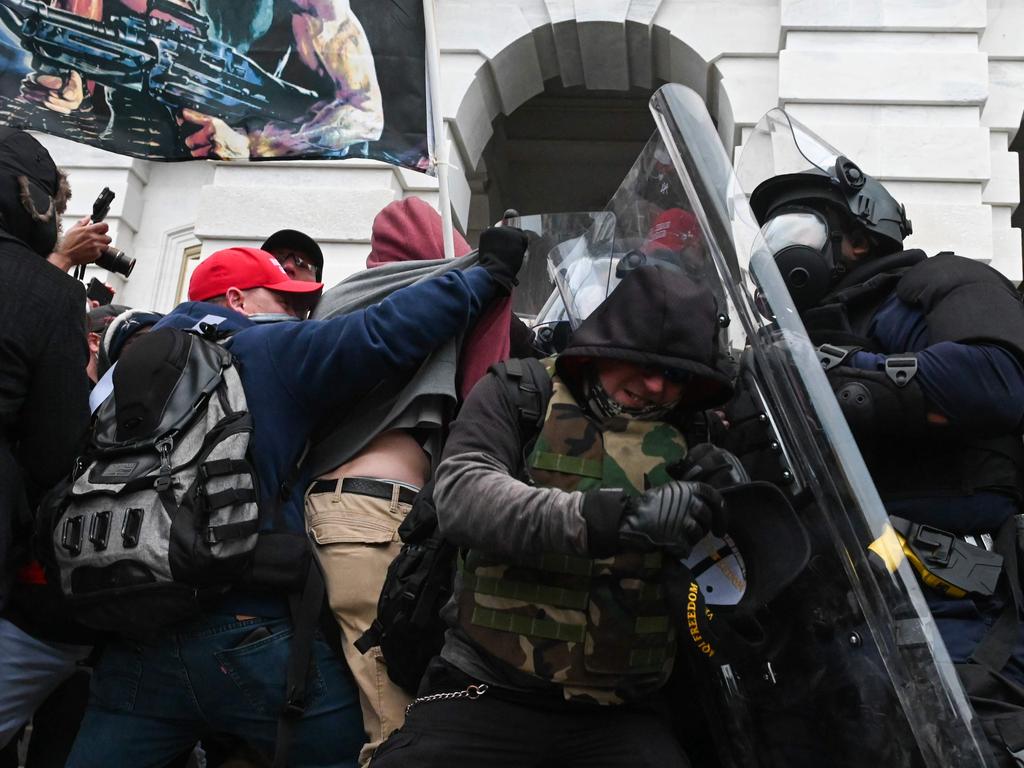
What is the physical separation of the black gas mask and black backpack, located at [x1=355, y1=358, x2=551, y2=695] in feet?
2.46

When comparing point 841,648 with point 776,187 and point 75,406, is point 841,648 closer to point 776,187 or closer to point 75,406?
point 776,187

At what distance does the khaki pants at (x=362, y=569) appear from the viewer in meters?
2.35

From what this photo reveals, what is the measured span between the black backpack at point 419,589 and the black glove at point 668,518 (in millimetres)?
412

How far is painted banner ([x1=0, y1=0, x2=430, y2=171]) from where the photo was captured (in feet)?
12.1

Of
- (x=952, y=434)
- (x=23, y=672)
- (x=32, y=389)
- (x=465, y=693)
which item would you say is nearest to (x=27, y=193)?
(x=32, y=389)

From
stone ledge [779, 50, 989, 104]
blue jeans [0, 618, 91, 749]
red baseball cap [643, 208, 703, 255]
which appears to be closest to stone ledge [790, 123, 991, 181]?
stone ledge [779, 50, 989, 104]

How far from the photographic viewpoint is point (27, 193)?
9.02 ft

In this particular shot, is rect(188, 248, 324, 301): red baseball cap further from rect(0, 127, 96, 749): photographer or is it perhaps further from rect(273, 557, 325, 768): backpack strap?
rect(273, 557, 325, 768): backpack strap

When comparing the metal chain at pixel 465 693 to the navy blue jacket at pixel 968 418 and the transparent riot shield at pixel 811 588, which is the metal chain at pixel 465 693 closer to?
the transparent riot shield at pixel 811 588

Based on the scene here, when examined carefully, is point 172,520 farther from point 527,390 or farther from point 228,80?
point 228,80

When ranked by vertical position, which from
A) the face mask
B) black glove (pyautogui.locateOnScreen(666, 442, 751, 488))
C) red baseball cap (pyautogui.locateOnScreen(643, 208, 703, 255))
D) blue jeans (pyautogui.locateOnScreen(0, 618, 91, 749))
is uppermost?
red baseball cap (pyautogui.locateOnScreen(643, 208, 703, 255))

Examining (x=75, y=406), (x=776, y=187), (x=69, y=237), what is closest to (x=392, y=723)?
(x=75, y=406)

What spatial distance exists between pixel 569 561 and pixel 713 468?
32cm

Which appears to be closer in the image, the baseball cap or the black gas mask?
the black gas mask
